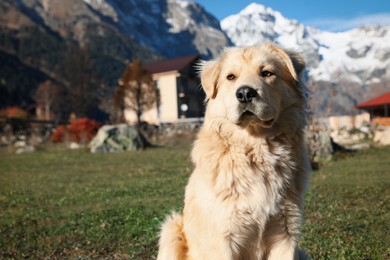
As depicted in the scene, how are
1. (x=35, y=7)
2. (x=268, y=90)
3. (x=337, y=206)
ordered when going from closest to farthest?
1. (x=268, y=90)
2. (x=337, y=206)
3. (x=35, y=7)

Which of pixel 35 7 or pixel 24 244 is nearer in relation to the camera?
pixel 24 244

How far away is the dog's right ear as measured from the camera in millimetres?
4707

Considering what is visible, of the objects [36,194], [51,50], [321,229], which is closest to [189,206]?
[321,229]

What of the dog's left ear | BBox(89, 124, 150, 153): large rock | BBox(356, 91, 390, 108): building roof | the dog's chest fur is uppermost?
BBox(356, 91, 390, 108): building roof

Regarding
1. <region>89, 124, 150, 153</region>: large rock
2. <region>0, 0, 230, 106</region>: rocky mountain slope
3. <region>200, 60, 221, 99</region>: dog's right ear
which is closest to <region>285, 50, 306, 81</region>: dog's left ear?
<region>200, 60, 221, 99</region>: dog's right ear

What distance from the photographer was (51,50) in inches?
4528

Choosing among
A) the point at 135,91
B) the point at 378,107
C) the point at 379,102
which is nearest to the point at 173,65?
the point at 135,91

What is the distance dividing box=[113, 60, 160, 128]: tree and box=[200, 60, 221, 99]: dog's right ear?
41453 millimetres

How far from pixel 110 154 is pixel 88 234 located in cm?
1735

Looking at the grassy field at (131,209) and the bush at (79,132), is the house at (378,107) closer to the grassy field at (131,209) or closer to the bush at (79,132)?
the grassy field at (131,209)

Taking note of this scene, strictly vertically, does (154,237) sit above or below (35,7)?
below

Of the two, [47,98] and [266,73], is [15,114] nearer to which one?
[47,98]

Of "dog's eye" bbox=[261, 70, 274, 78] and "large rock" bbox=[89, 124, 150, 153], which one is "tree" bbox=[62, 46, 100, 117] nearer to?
"large rock" bbox=[89, 124, 150, 153]

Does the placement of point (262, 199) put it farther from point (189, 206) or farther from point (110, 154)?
point (110, 154)
